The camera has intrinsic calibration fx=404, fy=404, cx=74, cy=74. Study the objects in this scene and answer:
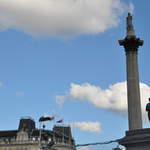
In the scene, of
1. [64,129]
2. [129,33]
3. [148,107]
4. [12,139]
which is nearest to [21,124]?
[12,139]

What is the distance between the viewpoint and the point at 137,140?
22.7 meters

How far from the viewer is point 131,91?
38844 mm

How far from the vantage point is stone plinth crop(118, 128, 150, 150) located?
22.5 meters

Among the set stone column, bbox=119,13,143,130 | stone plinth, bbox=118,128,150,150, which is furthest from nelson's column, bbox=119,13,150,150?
stone plinth, bbox=118,128,150,150

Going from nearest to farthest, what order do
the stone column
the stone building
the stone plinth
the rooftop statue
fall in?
the stone plinth < the stone column < the rooftop statue < the stone building

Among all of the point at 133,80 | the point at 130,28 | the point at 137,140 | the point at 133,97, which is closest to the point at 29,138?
the point at 130,28

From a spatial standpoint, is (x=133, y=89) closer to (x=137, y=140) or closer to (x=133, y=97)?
(x=133, y=97)

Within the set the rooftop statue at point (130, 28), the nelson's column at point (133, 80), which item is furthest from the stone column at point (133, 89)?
the rooftop statue at point (130, 28)

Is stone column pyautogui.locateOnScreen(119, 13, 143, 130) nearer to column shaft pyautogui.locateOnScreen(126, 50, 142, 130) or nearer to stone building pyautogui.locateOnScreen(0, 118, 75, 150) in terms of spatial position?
column shaft pyautogui.locateOnScreen(126, 50, 142, 130)

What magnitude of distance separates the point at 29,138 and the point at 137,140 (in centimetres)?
9600

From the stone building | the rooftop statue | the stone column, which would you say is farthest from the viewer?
the stone building

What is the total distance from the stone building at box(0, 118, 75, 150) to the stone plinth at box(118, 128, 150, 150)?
291ft

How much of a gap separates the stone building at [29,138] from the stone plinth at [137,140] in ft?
291

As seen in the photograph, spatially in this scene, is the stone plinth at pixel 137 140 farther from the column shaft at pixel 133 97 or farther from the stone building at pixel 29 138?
the stone building at pixel 29 138
